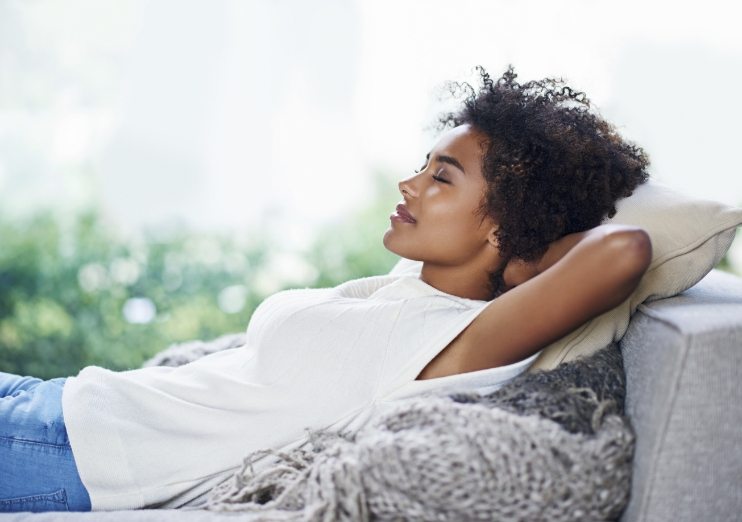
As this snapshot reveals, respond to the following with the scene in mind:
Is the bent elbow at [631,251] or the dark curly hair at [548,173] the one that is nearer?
the bent elbow at [631,251]

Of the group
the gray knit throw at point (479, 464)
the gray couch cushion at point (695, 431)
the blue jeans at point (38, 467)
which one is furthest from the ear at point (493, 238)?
the blue jeans at point (38, 467)

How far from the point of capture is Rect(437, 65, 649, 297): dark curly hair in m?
1.69

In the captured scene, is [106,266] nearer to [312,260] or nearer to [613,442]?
[312,260]

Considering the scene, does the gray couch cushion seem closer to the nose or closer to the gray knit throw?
the gray knit throw

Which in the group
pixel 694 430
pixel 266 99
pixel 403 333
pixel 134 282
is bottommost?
pixel 134 282

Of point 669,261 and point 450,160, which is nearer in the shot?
point 669,261

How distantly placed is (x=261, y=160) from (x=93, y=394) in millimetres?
2571

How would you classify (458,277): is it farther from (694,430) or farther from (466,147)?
(694,430)

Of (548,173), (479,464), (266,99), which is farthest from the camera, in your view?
(266,99)

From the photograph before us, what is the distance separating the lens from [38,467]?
1557 millimetres

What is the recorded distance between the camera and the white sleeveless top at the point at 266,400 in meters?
1.53

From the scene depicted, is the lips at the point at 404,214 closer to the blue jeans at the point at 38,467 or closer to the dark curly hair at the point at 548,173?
the dark curly hair at the point at 548,173

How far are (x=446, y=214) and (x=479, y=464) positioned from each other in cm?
63

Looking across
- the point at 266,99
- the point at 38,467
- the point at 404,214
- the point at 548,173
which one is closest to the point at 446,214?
the point at 404,214
